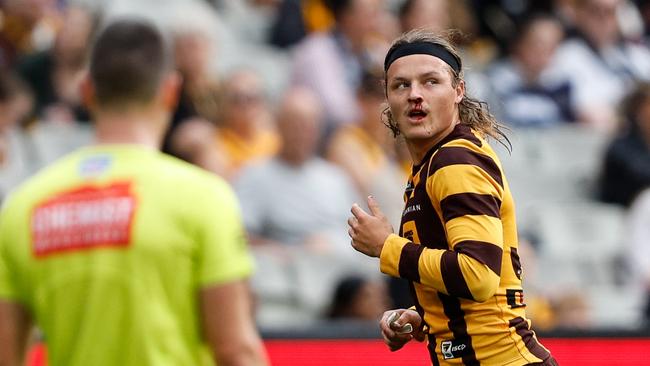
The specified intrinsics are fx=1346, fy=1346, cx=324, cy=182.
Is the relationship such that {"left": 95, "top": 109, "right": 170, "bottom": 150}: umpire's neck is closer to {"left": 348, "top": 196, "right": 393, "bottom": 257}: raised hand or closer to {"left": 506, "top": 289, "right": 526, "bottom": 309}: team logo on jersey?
{"left": 348, "top": 196, "right": 393, "bottom": 257}: raised hand

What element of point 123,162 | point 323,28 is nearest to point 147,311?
point 123,162

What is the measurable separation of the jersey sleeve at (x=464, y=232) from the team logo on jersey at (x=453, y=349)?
0.23m

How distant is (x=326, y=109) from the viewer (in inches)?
433

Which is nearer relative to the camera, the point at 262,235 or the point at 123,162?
the point at 123,162

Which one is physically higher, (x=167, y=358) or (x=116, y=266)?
(x=116, y=266)

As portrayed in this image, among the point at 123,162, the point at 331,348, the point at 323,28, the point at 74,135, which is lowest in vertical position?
the point at 331,348

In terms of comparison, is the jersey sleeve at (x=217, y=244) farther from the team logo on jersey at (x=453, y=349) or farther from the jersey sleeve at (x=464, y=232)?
the team logo on jersey at (x=453, y=349)

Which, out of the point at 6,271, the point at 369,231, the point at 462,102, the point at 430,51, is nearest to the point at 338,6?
the point at 462,102

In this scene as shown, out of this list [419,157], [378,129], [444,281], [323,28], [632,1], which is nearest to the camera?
[444,281]

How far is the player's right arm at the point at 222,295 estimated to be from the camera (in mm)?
3639

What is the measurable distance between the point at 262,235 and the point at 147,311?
20.8 ft

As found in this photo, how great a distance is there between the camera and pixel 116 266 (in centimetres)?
365

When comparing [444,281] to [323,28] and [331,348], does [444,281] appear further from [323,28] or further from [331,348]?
[323,28]

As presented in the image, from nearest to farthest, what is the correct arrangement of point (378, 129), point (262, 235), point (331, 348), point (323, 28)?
point (331, 348) < point (262, 235) < point (378, 129) < point (323, 28)
